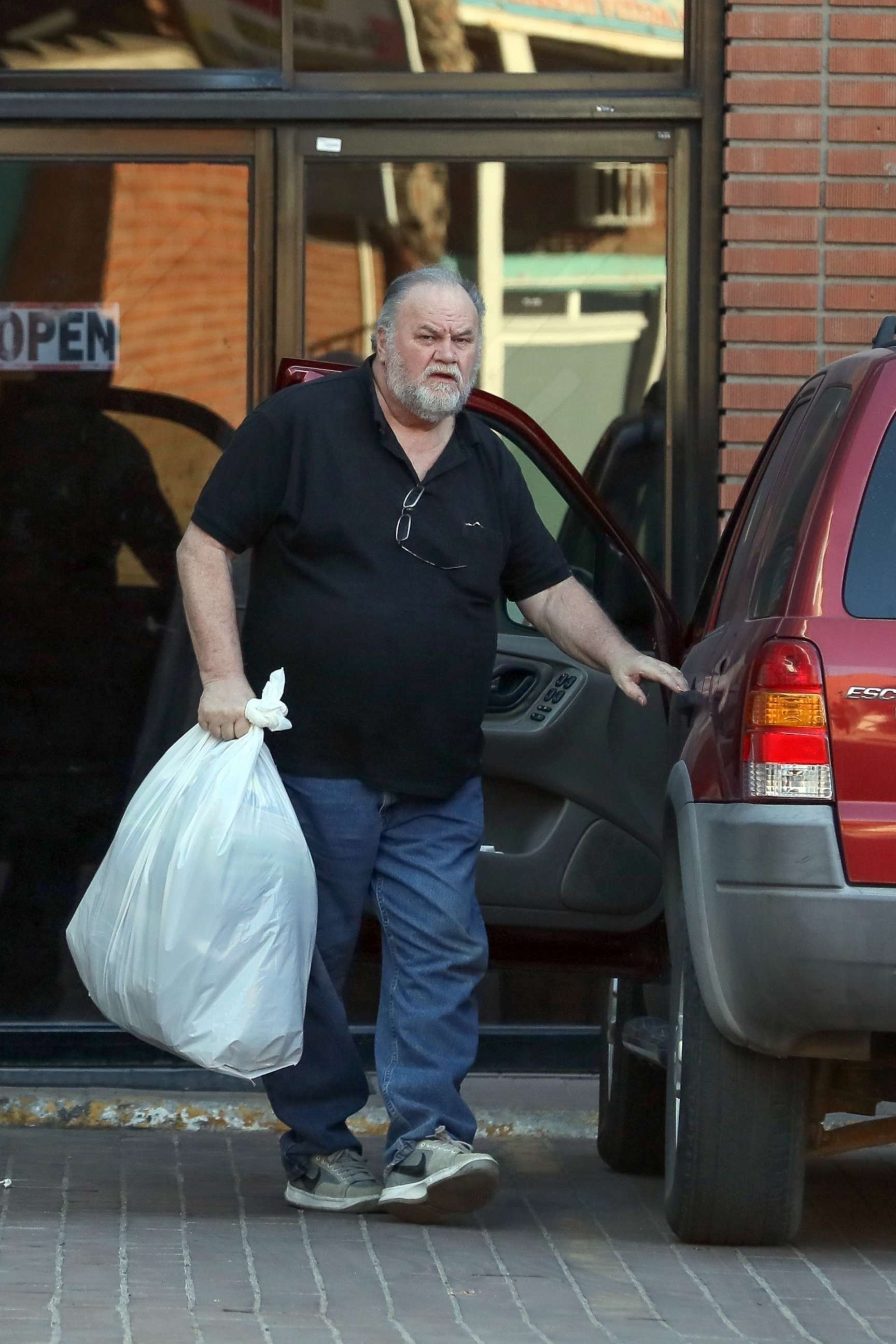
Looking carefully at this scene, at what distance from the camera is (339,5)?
22.7ft

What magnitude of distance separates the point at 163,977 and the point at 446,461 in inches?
48.9

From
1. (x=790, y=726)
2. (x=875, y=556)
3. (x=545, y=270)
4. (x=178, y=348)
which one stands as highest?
(x=545, y=270)

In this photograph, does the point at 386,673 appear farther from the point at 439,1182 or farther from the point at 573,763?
the point at 439,1182

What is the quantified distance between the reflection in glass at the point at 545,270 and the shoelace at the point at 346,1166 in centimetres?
249

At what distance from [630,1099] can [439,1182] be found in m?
1.03

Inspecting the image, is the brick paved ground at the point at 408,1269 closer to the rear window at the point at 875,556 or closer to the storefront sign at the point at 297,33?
the rear window at the point at 875,556

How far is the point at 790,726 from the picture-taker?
13.7 ft

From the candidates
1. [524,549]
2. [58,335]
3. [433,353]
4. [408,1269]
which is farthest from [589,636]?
[58,335]

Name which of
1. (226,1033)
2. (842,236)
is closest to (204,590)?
(226,1033)

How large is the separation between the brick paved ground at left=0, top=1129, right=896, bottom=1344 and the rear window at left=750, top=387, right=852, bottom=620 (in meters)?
1.26

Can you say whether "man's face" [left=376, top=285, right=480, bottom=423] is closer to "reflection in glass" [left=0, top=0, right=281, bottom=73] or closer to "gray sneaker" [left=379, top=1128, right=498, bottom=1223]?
"gray sneaker" [left=379, top=1128, right=498, bottom=1223]

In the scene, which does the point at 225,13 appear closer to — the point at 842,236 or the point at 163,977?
the point at 842,236

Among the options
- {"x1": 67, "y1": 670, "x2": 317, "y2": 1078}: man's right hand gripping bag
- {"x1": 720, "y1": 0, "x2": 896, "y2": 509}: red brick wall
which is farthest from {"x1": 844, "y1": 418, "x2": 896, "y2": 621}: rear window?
{"x1": 720, "y1": 0, "x2": 896, "y2": 509}: red brick wall

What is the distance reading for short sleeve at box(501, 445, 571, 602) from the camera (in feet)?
16.9
